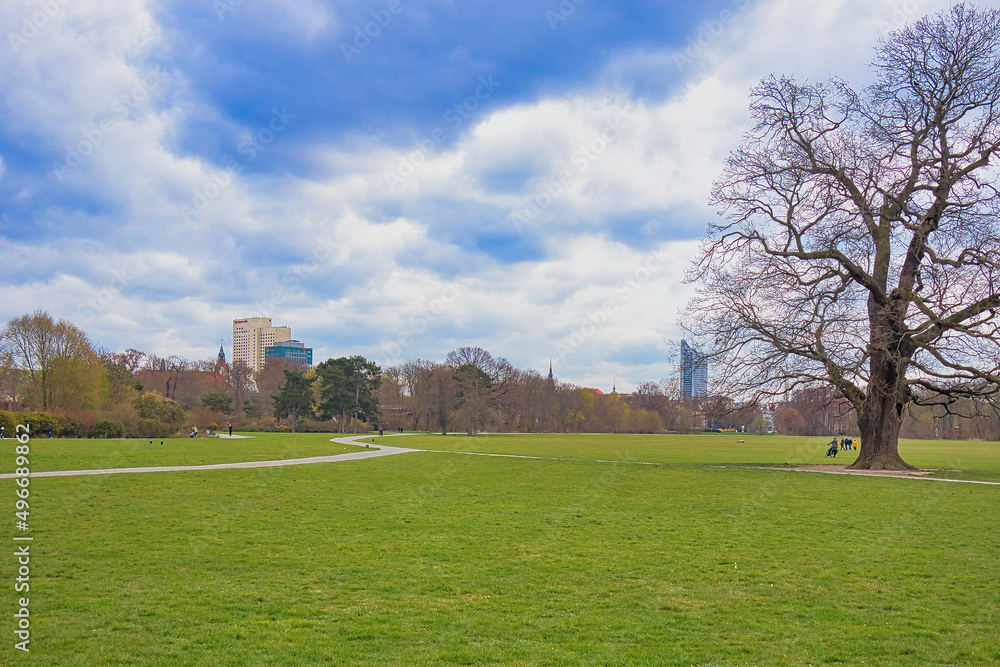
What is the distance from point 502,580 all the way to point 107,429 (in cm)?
4947

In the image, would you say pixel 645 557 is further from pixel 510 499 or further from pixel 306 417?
pixel 306 417

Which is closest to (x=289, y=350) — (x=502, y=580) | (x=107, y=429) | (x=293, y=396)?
(x=293, y=396)

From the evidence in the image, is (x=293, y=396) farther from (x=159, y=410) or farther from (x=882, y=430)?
(x=882, y=430)

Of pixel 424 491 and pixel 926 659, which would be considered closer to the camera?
pixel 926 659

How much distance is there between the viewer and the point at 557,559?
9836 mm

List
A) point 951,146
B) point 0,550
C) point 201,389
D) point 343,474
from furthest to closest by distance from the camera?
point 201,389, point 951,146, point 343,474, point 0,550

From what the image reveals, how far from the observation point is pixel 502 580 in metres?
8.57

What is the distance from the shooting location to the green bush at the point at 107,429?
48312 millimetres

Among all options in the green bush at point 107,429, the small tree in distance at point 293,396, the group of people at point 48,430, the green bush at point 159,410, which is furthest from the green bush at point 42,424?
the small tree in distance at point 293,396

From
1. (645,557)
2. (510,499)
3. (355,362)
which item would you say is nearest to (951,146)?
(510,499)

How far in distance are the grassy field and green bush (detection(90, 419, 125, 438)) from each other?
35402 mm

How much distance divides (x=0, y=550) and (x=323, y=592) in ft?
17.6

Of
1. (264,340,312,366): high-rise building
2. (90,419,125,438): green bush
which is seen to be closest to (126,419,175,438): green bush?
(90,419,125,438): green bush

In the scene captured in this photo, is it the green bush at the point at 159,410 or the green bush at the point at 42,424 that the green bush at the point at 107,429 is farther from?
the green bush at the point at 159,410
